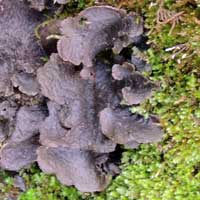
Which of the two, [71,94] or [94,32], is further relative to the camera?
[71,94]

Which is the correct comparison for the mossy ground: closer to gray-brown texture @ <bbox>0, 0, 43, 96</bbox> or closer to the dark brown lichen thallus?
the dark brown lichen thallus

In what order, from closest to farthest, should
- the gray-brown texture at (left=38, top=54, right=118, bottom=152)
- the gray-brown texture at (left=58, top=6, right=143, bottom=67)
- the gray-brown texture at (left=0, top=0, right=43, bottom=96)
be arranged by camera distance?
the gray-brown texture at (left=58, top=6, right=143, bottom=67), the gray-brown texture at (left=38, top=54, right=118, bottom=152), the gray-brown texture at (left=0, top=0, right=43, bottom=96)

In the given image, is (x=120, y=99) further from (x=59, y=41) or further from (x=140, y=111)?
(x=59, y=41)

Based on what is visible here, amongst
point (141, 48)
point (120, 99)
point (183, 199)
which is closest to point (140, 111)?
point (120, 99)

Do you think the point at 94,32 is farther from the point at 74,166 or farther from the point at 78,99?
the point at 74,166

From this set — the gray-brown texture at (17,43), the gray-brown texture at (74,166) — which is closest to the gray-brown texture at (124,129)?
the gray-brown texture at (74,166)

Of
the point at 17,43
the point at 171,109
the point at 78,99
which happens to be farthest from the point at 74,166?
the point at 17,43

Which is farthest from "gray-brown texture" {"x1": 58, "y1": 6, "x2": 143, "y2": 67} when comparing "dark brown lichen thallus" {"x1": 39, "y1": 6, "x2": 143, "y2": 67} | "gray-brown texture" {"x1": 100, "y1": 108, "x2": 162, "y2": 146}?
"gray-brown texture" {"x1": 100, "y1": 108, "x2": 162, "y2": 146}
